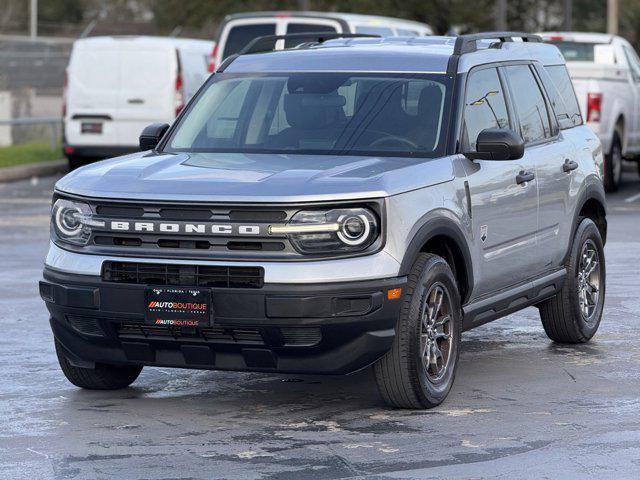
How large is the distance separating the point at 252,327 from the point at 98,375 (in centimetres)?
131

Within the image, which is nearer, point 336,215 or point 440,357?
point 336,215

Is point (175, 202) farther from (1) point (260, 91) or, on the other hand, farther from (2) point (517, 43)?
(2) point (517, 43)

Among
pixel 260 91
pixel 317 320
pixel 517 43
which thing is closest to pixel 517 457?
pixel 317 320

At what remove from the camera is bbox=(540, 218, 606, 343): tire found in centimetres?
955

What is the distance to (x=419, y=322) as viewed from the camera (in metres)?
7.46

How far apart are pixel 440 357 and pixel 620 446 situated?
1.24 meters

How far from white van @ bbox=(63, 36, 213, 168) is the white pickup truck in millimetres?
5896

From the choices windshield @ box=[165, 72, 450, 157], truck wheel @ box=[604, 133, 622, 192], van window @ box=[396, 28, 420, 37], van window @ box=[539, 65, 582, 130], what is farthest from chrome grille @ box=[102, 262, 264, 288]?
van window @ box=[396, 28, 420, 37]

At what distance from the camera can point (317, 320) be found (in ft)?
23.3

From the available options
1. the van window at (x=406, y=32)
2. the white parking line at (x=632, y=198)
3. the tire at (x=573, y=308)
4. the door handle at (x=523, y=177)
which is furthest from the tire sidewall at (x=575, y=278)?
the van window at (x=406, y=32)

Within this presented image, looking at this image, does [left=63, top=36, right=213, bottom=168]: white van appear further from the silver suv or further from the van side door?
the van side door

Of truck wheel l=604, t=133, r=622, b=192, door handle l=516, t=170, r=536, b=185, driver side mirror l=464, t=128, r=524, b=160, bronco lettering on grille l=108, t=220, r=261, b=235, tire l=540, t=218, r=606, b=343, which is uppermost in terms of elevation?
driver side mirror l=464, t=128, r=524, b=160

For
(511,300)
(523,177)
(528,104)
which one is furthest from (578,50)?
(511,300)

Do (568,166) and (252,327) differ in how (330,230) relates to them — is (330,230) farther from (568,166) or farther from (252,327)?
(568,166)
